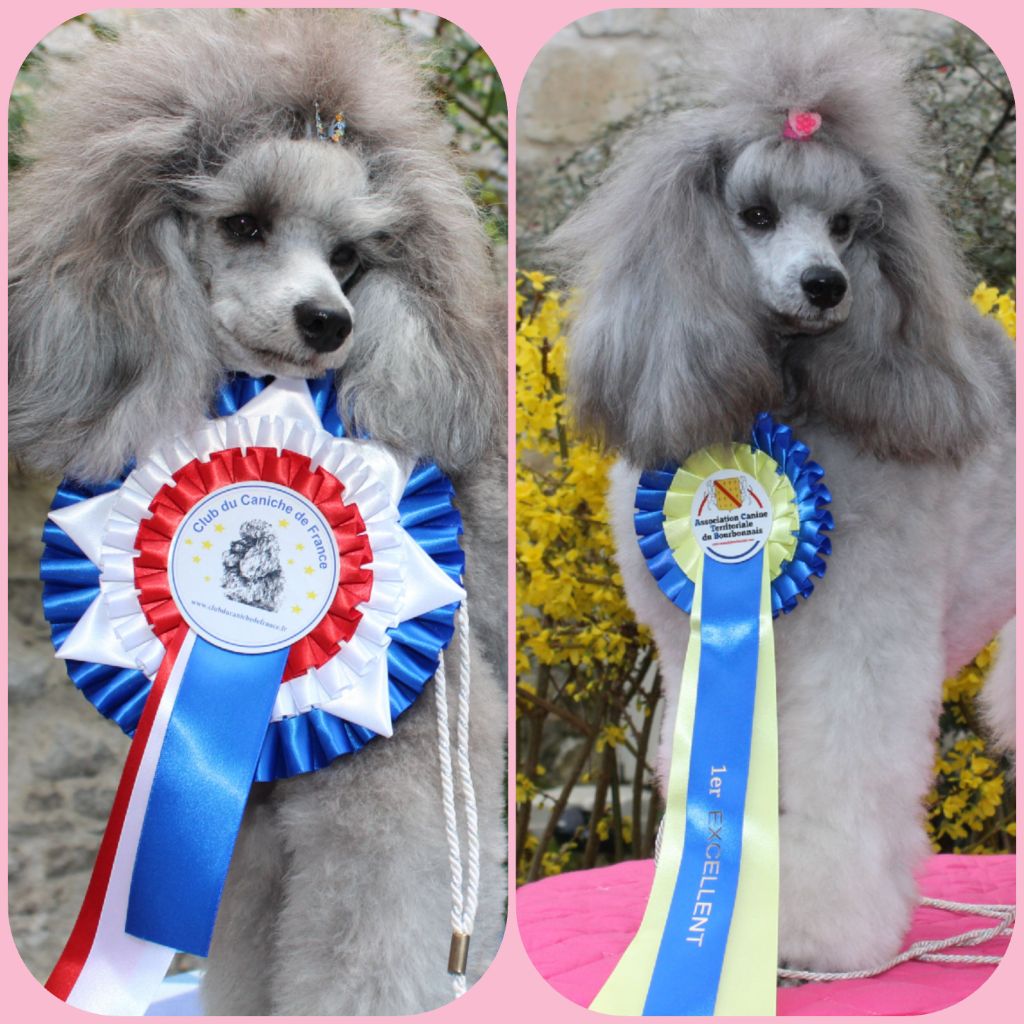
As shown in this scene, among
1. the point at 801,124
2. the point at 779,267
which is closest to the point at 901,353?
the point at 779,267

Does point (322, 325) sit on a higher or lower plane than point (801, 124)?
lower

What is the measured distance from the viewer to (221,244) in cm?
126

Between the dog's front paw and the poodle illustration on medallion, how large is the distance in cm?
68

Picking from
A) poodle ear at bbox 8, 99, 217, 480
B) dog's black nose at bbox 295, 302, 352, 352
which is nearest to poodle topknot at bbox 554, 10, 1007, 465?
dog's black nose at bbox 295, 302, 352, 352

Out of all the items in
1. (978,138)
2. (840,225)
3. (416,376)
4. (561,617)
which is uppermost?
(978,138)

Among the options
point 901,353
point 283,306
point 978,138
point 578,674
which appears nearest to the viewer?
point 283,306

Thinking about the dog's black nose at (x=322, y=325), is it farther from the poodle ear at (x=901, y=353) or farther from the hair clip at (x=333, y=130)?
the poodle ear at (x=901, y=353)

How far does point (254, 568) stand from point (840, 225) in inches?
31.9

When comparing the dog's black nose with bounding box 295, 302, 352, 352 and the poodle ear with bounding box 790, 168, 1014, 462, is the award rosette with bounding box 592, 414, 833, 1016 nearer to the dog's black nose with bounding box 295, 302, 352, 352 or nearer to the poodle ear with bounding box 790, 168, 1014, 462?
the poodle ear with bounding box 790, 168, 1014, 462

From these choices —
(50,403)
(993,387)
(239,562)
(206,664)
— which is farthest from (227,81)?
(993,387)

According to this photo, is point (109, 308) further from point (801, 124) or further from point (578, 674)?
point (578, 674)

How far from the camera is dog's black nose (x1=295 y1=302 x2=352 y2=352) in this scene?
3.96 feet

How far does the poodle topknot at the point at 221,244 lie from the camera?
1.25 m

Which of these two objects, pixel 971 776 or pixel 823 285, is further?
pixel 971 776
